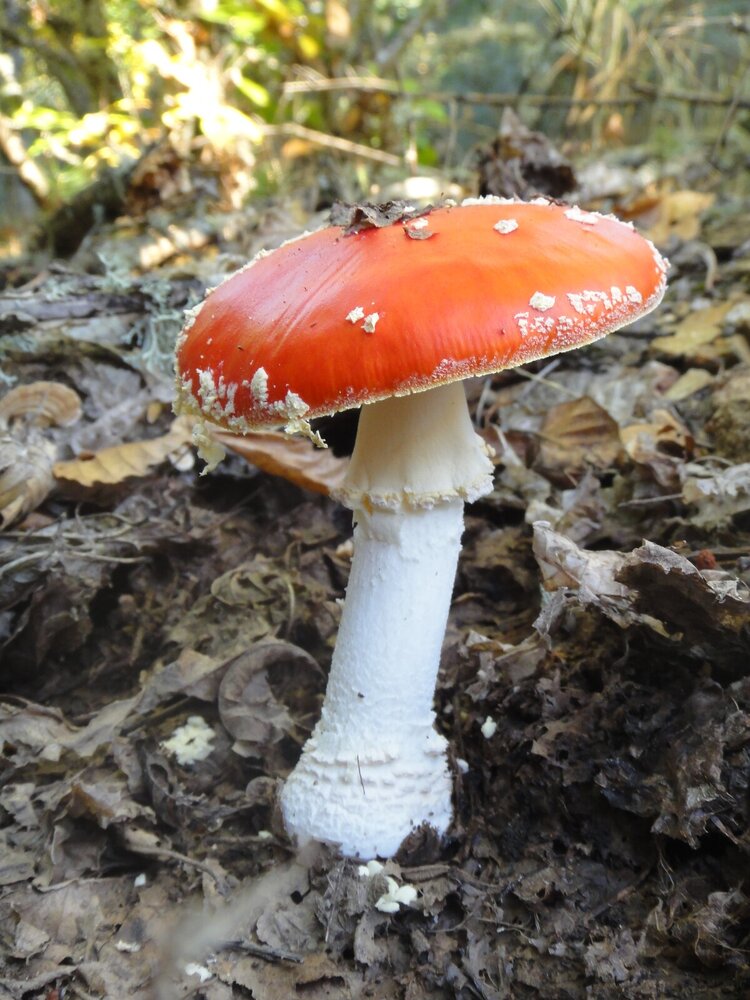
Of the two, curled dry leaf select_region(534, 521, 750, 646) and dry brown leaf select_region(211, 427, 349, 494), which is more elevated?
curled dry leaf select_region(534, 521, 750, 646)

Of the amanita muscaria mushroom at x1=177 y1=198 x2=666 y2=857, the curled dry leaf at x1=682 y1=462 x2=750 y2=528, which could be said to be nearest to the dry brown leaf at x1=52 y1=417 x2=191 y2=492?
the amanita muscaria mushroom at x1=177 y1=198 x2=666 y2=857

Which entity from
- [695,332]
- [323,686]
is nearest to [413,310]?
[323,686]

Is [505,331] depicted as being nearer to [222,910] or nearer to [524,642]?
[524,642]

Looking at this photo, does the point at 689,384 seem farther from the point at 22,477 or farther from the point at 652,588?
the point at 22,477

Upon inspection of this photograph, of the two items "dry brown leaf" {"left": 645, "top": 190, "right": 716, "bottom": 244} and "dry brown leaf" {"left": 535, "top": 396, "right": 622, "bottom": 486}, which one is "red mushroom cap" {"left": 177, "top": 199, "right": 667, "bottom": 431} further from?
"dry brown leaf" {"left": 645, "top": 190, "right": 716, "bottom": 244}

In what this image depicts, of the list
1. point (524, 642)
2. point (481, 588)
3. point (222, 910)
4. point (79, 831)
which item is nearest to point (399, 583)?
point (524, 642)

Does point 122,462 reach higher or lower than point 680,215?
lower
